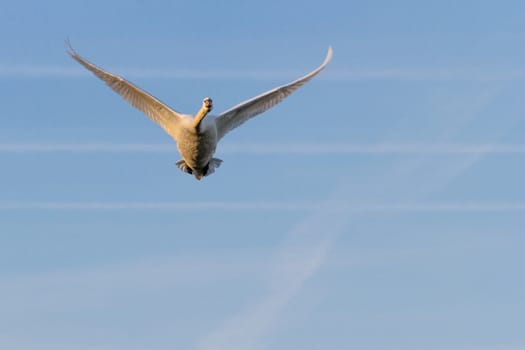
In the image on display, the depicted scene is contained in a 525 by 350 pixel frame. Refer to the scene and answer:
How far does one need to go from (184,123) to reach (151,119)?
1.87 meters

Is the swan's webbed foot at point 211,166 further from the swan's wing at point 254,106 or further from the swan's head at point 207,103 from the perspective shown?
the swan's head at point 207,103

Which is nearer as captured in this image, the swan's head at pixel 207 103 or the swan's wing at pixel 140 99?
the swan's head at pixel 207 103

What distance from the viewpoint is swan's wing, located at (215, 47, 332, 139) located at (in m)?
35.1

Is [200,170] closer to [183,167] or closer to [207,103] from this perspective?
[183,167]

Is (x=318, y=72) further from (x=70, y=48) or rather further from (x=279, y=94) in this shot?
(x=70, y=48)

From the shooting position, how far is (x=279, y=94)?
36125 millimetres

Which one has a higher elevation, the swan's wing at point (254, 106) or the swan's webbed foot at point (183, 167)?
the swan's wing at point (254, 106)

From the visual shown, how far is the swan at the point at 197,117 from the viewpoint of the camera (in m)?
33.6

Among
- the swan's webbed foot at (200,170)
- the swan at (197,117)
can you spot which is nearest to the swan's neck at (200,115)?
the swan at (197,117)

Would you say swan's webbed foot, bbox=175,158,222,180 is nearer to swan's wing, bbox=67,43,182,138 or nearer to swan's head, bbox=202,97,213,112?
swan's wing, bbox=67,43,182,138

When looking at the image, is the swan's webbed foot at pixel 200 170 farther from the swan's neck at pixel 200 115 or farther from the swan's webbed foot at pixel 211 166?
the swan's neck at pixel 200 115

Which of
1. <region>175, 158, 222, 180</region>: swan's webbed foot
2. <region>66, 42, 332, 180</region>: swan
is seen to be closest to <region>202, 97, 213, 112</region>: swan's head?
<region>66, 42, 332, 180</region>: swan

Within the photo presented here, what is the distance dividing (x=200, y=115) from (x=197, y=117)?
0.20 meters

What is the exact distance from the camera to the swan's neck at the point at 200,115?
32.8 metres
